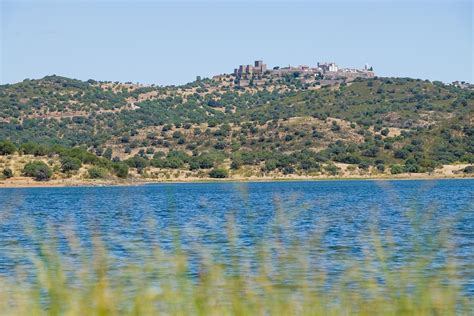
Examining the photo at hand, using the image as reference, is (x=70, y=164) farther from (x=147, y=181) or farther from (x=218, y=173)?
(x=218, y=173)

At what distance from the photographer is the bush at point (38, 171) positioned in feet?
297

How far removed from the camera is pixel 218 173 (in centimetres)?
10688

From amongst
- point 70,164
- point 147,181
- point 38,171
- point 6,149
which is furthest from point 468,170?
point 6,149

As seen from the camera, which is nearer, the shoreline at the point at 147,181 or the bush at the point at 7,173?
the bush at the point at 7,173

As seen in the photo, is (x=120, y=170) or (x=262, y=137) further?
(x=262, y=137)

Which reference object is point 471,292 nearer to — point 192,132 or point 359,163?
point 359,163

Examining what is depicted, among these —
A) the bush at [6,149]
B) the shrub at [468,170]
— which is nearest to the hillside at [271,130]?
the bush at [6,149]

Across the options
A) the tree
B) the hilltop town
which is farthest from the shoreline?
the tree

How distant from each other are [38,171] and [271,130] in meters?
41.9

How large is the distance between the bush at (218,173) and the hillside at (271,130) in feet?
0.57

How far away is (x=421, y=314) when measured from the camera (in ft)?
25.9

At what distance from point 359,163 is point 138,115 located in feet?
224

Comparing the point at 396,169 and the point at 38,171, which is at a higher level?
the point at 38,171

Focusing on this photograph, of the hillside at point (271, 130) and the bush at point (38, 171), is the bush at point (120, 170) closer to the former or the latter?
the hillside at point (271, 130)
